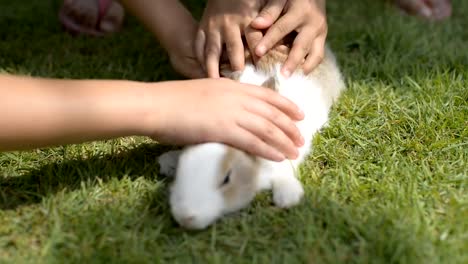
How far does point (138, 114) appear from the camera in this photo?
1.76m

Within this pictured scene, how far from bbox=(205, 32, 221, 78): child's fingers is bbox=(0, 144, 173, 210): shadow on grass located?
1.27ft

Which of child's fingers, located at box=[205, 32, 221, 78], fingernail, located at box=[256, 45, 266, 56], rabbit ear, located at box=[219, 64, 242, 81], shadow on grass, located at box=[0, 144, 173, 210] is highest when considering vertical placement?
fingernail, located at box=[256, 45, 266, 56]

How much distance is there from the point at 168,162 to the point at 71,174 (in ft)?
1.20

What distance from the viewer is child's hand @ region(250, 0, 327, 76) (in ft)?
7.35

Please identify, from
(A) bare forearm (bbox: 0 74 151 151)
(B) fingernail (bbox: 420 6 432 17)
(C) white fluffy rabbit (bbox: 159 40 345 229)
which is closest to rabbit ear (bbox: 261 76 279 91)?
(C) white fluffy rabbit (bbox: 159 40 345 229)

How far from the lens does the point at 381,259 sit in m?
1.60

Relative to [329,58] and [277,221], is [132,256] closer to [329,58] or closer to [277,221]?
[277,221]

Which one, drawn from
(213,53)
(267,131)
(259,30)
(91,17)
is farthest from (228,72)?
(91,17)

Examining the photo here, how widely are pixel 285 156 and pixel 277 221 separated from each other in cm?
24

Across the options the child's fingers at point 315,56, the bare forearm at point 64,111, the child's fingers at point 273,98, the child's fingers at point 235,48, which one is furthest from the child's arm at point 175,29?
the bare forearm at point 64,111

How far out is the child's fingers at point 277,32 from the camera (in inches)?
87.2

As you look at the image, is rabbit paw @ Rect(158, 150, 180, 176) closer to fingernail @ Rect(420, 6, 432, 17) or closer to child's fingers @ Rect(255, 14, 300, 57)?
child's fingers @ Rect(255, 14, 300, 57)

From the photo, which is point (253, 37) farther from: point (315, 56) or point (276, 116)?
point (276, 116)

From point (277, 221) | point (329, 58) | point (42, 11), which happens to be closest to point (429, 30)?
point (329, 58)
